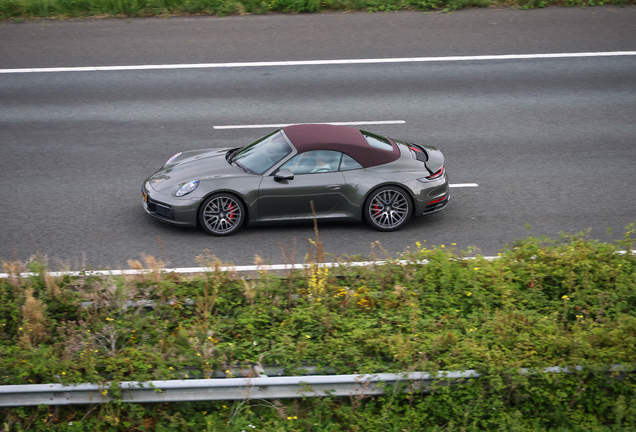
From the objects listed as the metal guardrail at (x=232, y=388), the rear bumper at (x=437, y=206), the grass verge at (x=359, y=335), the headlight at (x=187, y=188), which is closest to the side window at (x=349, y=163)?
the rear bumper at (x=437, y=206)

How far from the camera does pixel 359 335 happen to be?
6.61 m

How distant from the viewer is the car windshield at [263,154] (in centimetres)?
927

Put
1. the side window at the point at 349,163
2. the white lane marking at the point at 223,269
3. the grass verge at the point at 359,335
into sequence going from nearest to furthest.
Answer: the grass verge at the point at 359,335
the white lane marking at the point at 223,269
the side window at the point at 349,163

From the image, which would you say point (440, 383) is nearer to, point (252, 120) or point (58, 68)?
point (252, 120)

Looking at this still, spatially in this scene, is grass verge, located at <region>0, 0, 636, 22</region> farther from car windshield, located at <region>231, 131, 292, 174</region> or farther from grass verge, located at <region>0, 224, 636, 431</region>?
grass verge, located at <region>0, 224, 636, 431</region>

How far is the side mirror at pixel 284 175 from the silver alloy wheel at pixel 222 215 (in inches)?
27.6

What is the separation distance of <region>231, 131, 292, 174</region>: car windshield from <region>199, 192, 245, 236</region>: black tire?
1.86ft

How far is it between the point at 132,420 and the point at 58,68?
1161 centimetres

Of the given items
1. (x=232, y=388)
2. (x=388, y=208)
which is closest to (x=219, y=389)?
(x=232, y=388)

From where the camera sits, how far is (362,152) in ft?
30.8

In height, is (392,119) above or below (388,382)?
above

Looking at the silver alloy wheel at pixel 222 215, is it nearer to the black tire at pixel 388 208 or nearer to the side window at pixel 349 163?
the side window at pixel 349 163

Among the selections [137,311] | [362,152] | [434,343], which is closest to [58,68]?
[362,152]

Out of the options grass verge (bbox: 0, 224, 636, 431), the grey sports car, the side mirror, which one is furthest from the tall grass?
grass verge (bbox: 0, 224, 636, 431)
